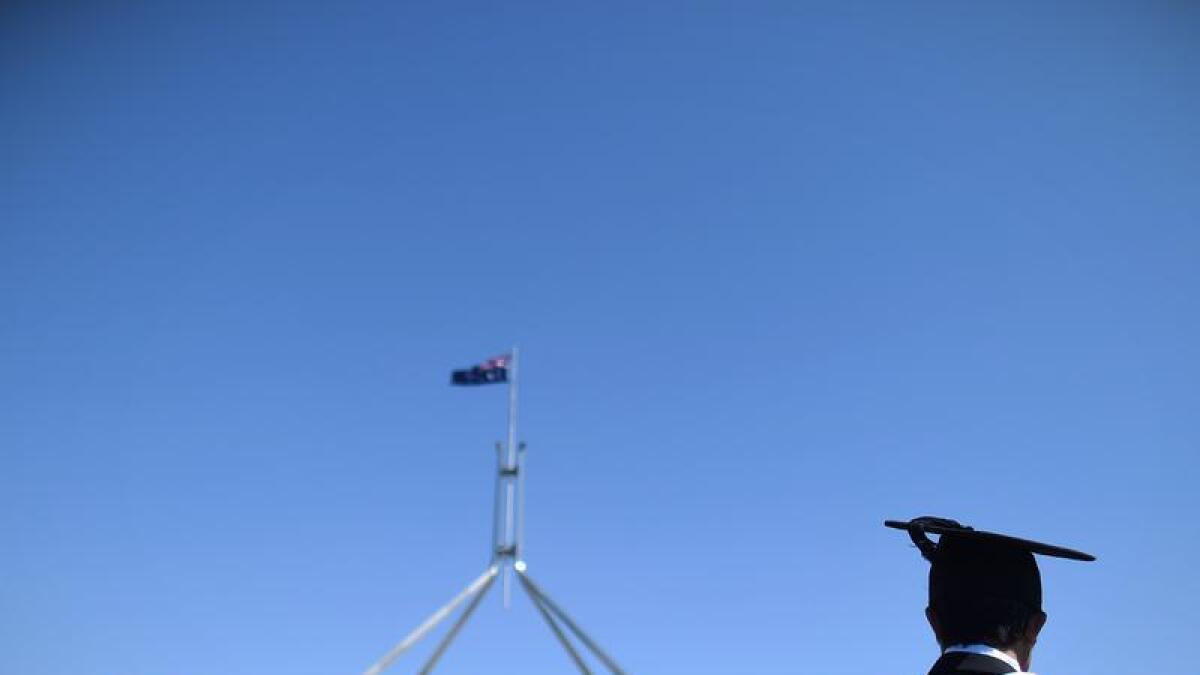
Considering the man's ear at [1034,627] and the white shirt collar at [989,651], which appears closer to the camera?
the white shirt collar at [989,651]

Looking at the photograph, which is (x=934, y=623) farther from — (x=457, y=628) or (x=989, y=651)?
(x=457, y=628)

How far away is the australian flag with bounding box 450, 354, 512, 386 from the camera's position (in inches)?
1583

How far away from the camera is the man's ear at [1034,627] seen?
3787mm

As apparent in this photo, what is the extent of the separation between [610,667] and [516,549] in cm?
882

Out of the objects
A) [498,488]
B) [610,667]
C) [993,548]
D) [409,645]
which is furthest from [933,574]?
[498,488]

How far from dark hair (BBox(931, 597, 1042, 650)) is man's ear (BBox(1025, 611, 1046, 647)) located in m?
0.01

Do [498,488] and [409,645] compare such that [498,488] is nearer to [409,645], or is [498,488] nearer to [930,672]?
[409,645]

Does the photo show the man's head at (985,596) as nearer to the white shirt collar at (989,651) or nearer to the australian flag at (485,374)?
the white shirt collar at (989,651)

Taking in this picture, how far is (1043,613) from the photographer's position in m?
3.93

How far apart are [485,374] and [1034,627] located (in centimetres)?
3716

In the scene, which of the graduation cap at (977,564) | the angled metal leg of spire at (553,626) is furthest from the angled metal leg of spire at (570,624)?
the graduation cap at (977,564)

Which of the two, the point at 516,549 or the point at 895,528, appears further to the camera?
the point at 516,549

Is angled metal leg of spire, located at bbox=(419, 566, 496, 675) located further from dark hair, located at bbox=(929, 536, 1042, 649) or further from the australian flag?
dark hair, located at bbox=(929, 536, 1042, 649)

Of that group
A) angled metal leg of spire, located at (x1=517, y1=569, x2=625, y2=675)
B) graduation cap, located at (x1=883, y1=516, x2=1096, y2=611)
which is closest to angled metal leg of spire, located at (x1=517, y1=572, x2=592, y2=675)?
angled metal leg of spire, located at (x1=517, y1=569, x2=625, y2=675)
